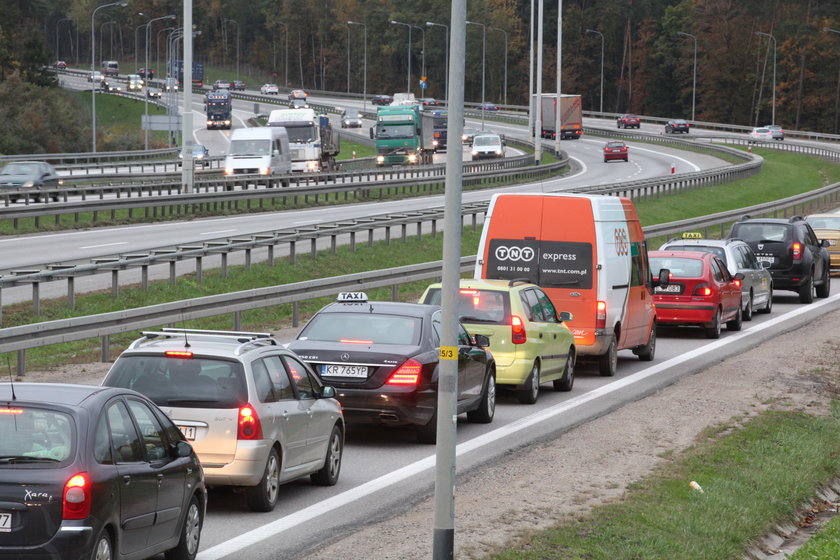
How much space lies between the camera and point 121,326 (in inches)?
741

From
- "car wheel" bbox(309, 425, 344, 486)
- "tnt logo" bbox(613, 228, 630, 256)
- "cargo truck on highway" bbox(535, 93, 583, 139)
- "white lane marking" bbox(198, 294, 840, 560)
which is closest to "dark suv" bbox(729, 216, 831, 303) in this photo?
"white lane marking" bbox(198, 294, 840, 560)

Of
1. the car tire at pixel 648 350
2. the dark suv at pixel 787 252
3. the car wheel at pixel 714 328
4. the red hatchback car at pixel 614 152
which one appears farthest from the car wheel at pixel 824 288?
the red hatchback car at pixel 614 152

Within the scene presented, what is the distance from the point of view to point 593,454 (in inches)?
553

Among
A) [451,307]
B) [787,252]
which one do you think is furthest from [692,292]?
[451,307]

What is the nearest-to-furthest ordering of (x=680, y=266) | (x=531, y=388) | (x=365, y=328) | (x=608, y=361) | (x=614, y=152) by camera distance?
(x=365, y=328) < (x=531, y=388) < (x=608, y=361) < (x=680, y=266) < (x=614, y=152)

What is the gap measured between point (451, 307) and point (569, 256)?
11403 millimetres

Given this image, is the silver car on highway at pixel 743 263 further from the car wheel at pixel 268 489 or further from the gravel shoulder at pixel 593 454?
the car wheel at pixel 268 489

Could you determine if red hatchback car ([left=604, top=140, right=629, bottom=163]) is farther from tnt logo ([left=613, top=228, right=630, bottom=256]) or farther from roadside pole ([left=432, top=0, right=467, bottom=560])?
roadside pole ([left=432, top=0, right=467, bottom=560])

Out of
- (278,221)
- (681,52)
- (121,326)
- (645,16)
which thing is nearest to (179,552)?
(121,326)

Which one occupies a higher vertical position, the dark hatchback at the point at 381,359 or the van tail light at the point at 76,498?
the van tail light at the point at 76,498

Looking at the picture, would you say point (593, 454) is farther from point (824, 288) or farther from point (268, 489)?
point (824, 288)

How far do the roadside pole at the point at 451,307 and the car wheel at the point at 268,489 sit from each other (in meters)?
2.36

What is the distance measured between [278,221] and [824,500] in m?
29.8

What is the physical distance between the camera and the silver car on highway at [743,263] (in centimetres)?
2798
